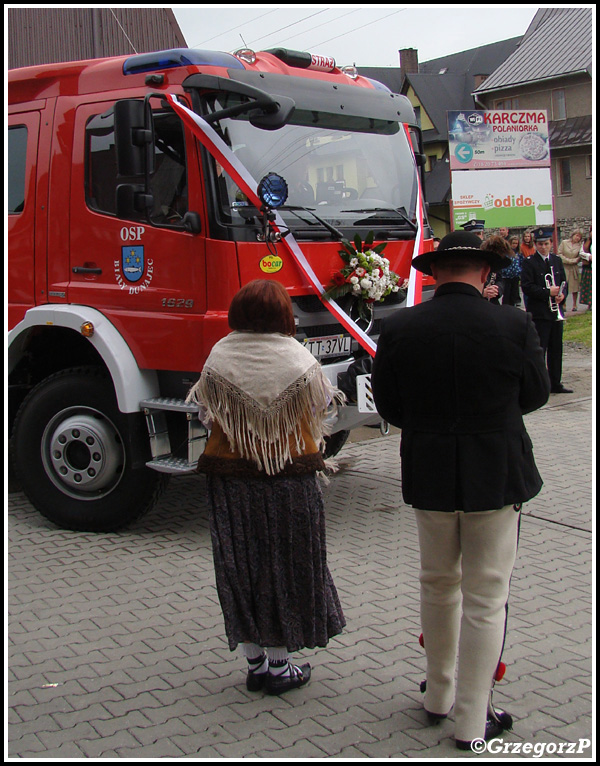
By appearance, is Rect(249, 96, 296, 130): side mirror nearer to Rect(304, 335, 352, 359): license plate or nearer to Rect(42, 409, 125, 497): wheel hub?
Rect(304, 335, 352, 359): license plate

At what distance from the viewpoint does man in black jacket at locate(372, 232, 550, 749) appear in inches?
124

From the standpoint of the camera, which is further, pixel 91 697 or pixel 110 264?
pixel 110 264

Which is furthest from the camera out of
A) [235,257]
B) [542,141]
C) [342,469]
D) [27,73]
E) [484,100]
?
[484,100]

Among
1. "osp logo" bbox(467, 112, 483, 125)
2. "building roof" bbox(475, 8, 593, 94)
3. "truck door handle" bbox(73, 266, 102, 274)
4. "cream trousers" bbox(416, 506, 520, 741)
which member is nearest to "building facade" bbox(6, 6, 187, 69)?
"osp logo" bbox(467, 112, 483, 125)

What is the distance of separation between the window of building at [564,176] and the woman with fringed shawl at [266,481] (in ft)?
151

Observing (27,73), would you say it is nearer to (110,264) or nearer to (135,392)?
(110,264)

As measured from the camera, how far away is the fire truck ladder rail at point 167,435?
222 inches

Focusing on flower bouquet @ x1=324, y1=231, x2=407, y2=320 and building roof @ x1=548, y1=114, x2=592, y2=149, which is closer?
flower bouquet @ x1=324, y1=231, x2=407, y2=320

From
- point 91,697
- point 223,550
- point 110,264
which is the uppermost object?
point 110,264

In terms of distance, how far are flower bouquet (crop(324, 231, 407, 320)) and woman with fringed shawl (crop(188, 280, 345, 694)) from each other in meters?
2.26

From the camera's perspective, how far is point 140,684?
3973mm

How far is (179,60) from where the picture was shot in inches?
221

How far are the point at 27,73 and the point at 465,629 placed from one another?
5263 mm

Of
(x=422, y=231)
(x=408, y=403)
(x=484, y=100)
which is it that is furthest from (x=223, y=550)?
(x=484, y=100)
